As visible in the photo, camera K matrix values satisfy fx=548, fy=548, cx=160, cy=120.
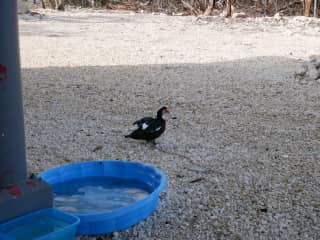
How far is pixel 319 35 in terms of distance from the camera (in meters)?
12.1

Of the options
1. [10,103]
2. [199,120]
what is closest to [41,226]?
[10,103]

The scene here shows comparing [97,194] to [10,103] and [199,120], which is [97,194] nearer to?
[10,103]

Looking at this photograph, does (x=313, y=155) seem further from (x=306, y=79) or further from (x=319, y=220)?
(x=306, y=79)

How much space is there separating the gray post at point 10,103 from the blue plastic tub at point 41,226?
184 millimetres

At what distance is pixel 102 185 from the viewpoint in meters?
3.53

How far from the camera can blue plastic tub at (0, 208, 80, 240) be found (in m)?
2.41

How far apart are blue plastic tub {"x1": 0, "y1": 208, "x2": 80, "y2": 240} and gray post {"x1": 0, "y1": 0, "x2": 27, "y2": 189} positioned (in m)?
0.18

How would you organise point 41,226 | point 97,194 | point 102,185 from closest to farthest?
point 41,226, point 97,194, point 102,185

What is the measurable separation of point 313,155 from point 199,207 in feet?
4.69

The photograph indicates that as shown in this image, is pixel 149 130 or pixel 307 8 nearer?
pixel 149 130

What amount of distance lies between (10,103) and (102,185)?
125 centimetres

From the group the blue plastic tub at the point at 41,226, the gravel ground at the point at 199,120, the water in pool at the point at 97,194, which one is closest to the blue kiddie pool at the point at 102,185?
the water in pool at the point at 97,194

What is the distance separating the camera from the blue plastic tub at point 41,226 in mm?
2412

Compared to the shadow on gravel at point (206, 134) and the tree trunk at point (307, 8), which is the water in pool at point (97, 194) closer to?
the shadow on gravel at point (206, 134)
